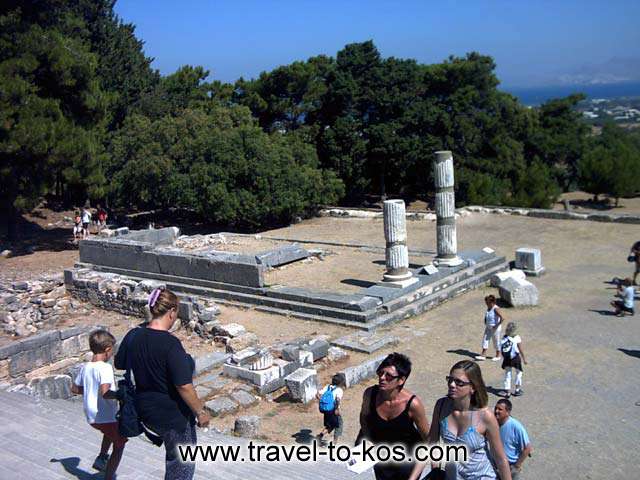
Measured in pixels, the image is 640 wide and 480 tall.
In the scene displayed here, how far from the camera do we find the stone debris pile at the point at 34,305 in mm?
15531

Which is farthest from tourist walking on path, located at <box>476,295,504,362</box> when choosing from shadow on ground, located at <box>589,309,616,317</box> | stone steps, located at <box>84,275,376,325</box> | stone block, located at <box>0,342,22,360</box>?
stone block, located at <box>0,342,22,360</box>

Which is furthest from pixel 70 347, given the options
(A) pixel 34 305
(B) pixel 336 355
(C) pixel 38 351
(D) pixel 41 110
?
(D) pixel 41 110

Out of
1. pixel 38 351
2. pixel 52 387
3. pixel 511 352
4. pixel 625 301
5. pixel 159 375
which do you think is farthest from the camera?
pixel 625 301

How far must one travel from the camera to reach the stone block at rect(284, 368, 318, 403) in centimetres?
998

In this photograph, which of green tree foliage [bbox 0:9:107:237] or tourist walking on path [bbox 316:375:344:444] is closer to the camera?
tourist walking on path [bbox 316:375:344:444]

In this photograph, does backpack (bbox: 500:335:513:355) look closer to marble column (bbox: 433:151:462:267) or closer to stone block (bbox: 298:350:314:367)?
stone block (bbox: 298:350:314:367)

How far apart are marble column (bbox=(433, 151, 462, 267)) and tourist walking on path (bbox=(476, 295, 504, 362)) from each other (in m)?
5.60

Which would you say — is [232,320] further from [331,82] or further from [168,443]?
[331,82]

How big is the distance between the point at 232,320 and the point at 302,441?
21.9ft

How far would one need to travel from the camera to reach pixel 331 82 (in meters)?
36.0

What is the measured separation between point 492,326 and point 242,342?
188 inches

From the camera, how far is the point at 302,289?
1579cm

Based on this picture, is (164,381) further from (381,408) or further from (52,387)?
(52,387)

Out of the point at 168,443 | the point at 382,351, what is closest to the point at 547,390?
the point at 382,351
